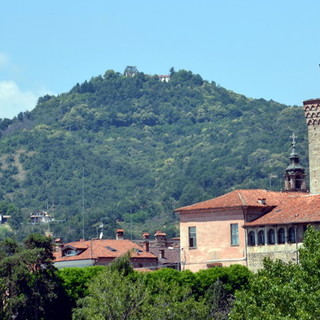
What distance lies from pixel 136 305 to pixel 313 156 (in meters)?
23.1

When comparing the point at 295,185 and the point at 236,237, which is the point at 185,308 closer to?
the point at 236,237

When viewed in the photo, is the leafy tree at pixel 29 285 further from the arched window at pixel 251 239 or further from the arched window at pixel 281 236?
the arched window at pixel 281 236

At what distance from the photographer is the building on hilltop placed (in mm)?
92188

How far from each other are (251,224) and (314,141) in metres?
8.38

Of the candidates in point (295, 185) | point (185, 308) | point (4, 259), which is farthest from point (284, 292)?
point (295, 185)

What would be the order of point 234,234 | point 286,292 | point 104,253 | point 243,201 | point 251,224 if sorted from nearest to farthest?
point 286,292 < point 251,224 < point 234,234 < point 243,201 < point 104,253

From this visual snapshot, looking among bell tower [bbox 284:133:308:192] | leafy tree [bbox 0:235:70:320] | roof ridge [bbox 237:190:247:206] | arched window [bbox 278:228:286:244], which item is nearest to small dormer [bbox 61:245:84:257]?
bell tower [bbox 284:133:308:192]

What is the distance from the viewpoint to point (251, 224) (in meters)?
94.4

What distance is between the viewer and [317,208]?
9225 cm

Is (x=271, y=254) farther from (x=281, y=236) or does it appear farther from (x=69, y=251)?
(x=69, y=251)

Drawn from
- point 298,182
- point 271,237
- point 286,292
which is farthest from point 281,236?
point 298,182

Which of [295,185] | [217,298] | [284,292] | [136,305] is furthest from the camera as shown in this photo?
[295,185]

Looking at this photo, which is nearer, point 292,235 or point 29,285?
point 29,285

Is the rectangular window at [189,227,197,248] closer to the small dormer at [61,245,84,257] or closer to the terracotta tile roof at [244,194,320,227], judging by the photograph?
the terracotta tile roof at [244,194,320,227]
